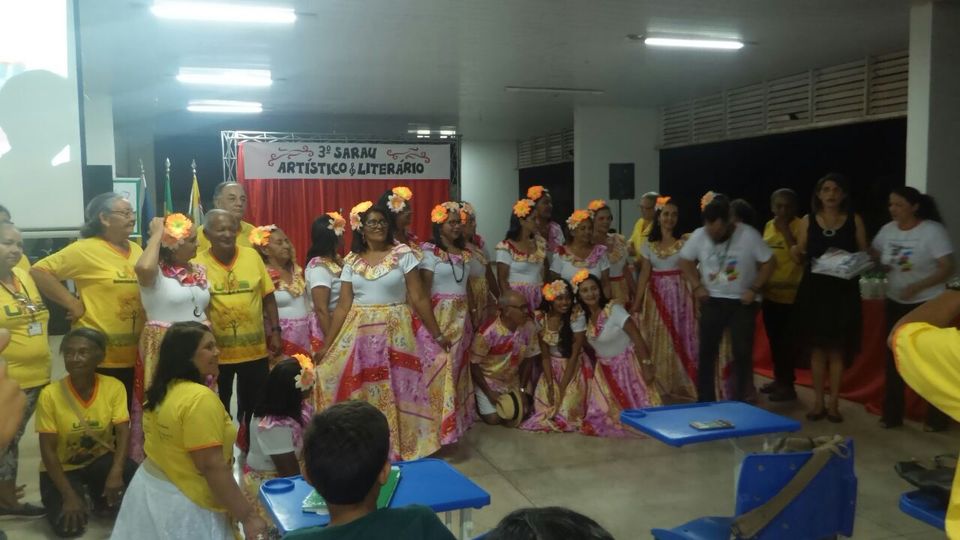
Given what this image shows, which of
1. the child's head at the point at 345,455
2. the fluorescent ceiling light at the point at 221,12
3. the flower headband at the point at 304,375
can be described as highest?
the fluorescent ceiling light at the point at 221,12

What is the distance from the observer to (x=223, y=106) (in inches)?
407

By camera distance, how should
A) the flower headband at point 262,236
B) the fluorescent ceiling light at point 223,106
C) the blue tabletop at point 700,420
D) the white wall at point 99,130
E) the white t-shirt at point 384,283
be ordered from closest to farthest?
the blue tabletop at point 700,420
the white t-shirt at point 384,283
the flower headband at point 262,236
the white wall at point 99,130
the fluorescent ceiling light at point 223,106

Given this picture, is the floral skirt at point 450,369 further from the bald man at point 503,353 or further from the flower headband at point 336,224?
the flower headband at point 336,224

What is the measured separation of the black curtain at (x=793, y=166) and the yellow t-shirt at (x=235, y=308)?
13.2 feet

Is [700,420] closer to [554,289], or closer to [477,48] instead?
[554,289]

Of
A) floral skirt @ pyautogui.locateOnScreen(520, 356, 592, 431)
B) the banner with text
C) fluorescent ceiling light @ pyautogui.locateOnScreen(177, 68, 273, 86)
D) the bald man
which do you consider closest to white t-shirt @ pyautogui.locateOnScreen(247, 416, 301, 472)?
the bald man

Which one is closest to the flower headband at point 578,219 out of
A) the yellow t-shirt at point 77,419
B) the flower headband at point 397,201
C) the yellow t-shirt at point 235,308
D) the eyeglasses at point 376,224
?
the flower headband at point 397,201

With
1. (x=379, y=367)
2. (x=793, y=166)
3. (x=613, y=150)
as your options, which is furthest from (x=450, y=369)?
(x=613, y=150)

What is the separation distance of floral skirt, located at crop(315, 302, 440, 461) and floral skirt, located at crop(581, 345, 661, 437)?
3.65 feet

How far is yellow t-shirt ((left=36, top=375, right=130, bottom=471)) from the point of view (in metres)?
3.43

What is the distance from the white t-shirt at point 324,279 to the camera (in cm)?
441

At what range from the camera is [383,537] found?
1.54m

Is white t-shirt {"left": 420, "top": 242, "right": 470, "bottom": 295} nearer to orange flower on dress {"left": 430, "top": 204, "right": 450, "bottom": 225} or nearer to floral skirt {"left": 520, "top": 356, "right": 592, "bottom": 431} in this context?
orange flower on dress {"left": 430, "top": 204, "right": 450, "bottom": 225}

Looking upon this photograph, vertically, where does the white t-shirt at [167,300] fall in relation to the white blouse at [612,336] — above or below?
above
